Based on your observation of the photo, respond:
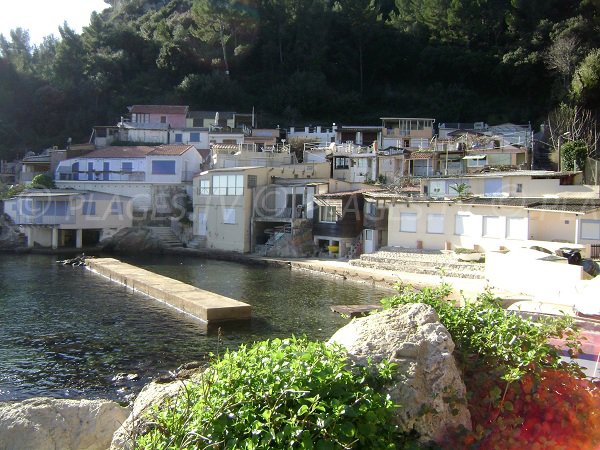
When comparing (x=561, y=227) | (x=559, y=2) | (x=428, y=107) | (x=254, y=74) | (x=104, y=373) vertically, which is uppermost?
(x=559, y=2)

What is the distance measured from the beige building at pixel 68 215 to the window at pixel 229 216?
9.36 meters

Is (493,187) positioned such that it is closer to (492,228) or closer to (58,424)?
(492,228)

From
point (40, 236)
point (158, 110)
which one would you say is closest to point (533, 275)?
point (40, 236)

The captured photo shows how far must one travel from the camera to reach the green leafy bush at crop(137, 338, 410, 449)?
487 cm

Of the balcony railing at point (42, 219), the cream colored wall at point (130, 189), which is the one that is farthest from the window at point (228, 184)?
the balcony railing at point (42, 219)

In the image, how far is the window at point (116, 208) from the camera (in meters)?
47.9

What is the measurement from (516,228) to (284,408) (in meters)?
29.4

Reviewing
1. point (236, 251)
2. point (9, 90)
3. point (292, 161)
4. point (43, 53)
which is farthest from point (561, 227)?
point (43, 53)

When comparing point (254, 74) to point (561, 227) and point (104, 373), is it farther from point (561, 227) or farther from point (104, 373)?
point (104, 373)

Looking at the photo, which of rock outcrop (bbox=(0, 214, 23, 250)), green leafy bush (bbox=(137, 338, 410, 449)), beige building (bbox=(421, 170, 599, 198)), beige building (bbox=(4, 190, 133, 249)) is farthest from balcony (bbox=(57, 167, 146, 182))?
green leafy bush (bbox=(137, 338, 410, 449))

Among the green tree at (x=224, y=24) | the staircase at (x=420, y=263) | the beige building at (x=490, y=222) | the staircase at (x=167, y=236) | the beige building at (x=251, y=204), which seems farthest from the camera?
the green tree at (x=224, y=24)

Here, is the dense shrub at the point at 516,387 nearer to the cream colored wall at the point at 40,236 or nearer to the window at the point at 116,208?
the window at the point at 116,208

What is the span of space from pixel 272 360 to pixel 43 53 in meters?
89.9

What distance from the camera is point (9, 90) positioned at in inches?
2739
